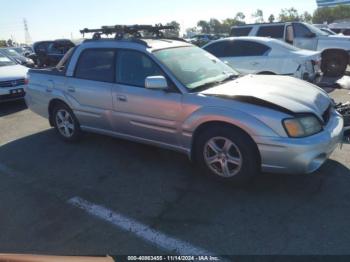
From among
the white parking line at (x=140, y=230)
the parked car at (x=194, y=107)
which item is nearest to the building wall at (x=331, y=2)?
the parked car at (x=194, y=107)

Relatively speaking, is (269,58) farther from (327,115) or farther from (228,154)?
(228,154)

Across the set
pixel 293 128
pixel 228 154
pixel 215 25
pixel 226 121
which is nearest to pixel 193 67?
pixel 226 121

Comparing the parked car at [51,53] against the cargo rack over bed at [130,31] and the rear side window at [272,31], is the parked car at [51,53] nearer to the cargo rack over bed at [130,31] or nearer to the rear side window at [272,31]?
the rear side window at [272,31]

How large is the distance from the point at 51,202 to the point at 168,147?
1553 mm

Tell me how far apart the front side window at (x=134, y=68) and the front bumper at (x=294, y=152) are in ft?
5.43

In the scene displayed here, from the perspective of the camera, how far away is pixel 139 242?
125 inches

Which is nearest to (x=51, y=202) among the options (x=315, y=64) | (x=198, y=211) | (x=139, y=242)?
(x=139, y=242)

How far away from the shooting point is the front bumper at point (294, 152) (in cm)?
361

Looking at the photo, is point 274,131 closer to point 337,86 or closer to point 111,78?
point 111,78

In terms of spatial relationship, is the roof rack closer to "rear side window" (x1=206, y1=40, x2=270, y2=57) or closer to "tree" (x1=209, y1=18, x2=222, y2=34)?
"rear side window" (x1=206, y1=40, x2=270, y2=57)

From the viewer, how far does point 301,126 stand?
3684 mm

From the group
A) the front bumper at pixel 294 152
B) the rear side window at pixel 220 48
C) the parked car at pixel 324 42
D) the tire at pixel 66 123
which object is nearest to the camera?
the front bumper at pixel 294 152

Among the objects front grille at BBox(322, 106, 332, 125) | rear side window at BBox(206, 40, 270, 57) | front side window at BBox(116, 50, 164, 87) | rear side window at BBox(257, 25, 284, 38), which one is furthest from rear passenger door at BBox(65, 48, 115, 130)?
rear side window at BBox(257, 25, 284, 38)

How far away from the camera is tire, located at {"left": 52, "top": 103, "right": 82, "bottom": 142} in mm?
5840
